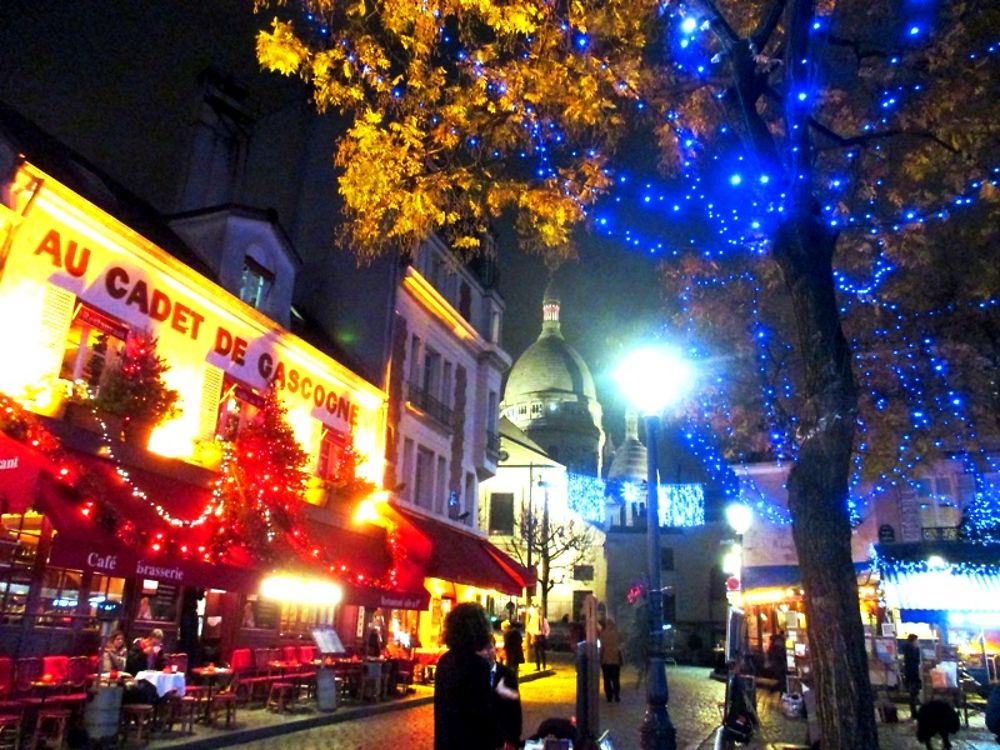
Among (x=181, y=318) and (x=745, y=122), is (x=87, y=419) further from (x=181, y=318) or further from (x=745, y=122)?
(x=745, y=122)

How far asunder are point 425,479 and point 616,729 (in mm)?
11935

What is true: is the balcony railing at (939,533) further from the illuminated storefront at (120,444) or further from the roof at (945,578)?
the illuminated storefront at (120,444)

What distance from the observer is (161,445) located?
1334cm

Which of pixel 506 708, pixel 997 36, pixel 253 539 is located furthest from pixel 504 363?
A: pixel 506 708

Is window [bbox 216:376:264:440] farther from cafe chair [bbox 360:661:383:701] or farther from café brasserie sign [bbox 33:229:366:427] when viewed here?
cafe chair [bbox 360:661:383:701]

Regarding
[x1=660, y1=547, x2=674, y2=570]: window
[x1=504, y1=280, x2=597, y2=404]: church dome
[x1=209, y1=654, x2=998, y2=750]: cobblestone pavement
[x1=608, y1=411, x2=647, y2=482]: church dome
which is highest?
[x1=504, y1=280, x2=597, y2=404]: church dome

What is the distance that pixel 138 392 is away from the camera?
12.1 m

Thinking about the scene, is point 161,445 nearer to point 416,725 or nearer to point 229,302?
point 229,302

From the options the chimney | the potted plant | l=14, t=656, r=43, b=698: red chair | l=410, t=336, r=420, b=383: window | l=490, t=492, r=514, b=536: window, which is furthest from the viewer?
l=490, t=492, r=514, b=536: window

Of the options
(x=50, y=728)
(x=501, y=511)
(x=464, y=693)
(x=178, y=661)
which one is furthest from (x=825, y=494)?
(x=501, y=511)

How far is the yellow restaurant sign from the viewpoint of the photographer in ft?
36.6

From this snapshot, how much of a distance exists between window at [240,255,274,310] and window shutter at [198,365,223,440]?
2330 mm

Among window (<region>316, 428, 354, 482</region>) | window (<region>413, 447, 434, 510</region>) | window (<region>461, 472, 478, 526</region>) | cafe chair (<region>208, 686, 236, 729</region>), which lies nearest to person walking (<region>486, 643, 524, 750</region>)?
cafe chair (<region>208, 686, 236, 729</region>)

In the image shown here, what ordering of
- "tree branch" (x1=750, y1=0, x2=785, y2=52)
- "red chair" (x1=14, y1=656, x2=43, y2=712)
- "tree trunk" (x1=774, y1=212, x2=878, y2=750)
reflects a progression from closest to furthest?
"tree trunk" (x1=774, y1=212, x2=878, y2=750)
"tree branch" (x1=750, y1=0, x2=785, y2=52)
"red chair" (x1=14, y1=656, x2=43, y2=712)
